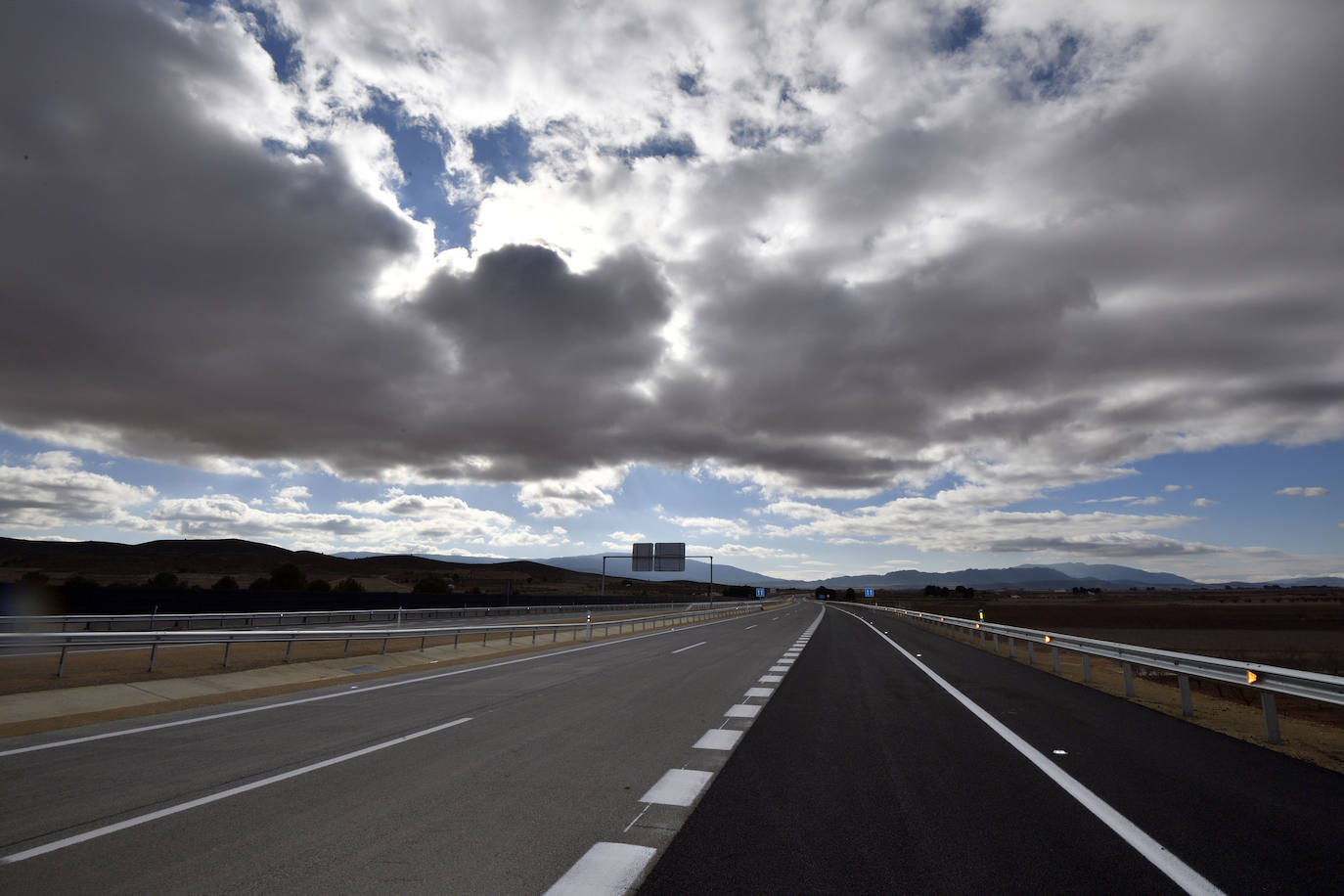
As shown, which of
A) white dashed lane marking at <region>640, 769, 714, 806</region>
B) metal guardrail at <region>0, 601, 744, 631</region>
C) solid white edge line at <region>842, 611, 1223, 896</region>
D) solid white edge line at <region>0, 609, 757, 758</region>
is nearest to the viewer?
solid white edge line at <region>842, 611, 1223, 896</region>

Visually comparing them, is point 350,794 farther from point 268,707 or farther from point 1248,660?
point 1248,660

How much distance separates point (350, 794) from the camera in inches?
241

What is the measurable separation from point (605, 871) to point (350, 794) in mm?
2955

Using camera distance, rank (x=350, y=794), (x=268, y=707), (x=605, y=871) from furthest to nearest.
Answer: (x=268, y=707) → (x=350, y=794) → (x=605, y=871)

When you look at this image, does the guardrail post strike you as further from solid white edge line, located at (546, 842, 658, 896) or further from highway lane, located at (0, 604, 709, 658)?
highway lane, located at (0, 604, 709, 658)

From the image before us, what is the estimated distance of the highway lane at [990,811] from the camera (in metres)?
4.35

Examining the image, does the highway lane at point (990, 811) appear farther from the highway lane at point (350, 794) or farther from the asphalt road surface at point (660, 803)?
the highway lane at point (350, 794)

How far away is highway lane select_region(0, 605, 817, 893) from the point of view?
173 inches

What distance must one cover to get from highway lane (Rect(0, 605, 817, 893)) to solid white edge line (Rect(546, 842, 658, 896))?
114 millimetres

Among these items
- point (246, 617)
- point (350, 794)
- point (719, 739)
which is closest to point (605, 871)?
point (350, 794)

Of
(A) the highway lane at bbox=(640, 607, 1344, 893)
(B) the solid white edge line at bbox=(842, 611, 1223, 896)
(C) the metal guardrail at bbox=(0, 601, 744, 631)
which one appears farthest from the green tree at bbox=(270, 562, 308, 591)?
(B) the solid white edge line at bbox=(842, 611, 1223, 896)

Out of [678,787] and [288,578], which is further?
[288,578]

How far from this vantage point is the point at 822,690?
1342 cm

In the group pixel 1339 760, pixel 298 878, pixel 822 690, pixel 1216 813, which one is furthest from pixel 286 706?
pixel 1339 760
